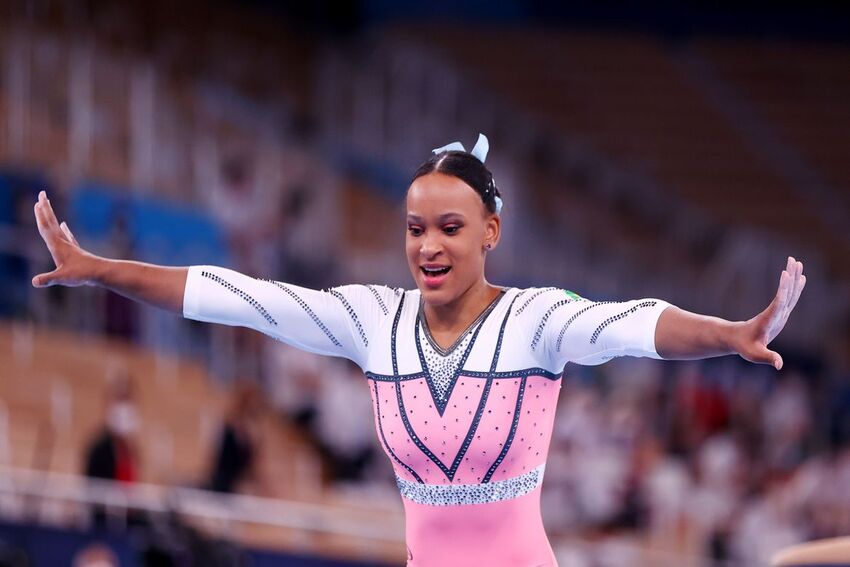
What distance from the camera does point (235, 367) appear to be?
11.4 meters

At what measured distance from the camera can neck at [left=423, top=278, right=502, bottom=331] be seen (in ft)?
13.8

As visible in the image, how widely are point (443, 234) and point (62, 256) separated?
105 centimetres

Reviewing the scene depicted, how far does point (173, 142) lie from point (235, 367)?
3073 millimetres

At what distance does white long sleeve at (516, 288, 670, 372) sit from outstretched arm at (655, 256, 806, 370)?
0.05 meters

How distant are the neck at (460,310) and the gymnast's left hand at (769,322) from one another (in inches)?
35.9

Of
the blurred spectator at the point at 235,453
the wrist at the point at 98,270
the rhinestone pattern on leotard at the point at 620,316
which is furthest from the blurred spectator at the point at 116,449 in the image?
the rhinestone pattern on leotard at the point at 620,316

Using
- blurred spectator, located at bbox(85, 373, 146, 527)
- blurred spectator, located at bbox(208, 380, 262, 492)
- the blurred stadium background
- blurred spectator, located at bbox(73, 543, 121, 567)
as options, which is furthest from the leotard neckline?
blurred spectator, located at bbox(208, 380, 262, 492)

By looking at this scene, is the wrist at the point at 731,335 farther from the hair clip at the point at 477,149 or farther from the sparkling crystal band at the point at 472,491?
the hair clip at the point at 477,149

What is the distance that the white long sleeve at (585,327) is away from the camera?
12.4 ft

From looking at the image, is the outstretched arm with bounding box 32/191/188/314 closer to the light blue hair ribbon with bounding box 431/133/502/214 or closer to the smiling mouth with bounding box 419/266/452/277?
the smiling mouth with bounding box 419/266/452/277

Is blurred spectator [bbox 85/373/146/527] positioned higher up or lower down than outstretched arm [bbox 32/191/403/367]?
lower down

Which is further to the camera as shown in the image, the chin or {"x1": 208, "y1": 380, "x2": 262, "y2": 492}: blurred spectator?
{"x1": 208, "y1": 380, "x2": 262, "y2": 492}: blurred spectator

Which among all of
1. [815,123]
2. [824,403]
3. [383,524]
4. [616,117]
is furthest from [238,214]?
[815,123]

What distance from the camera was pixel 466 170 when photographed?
4.15 metres
